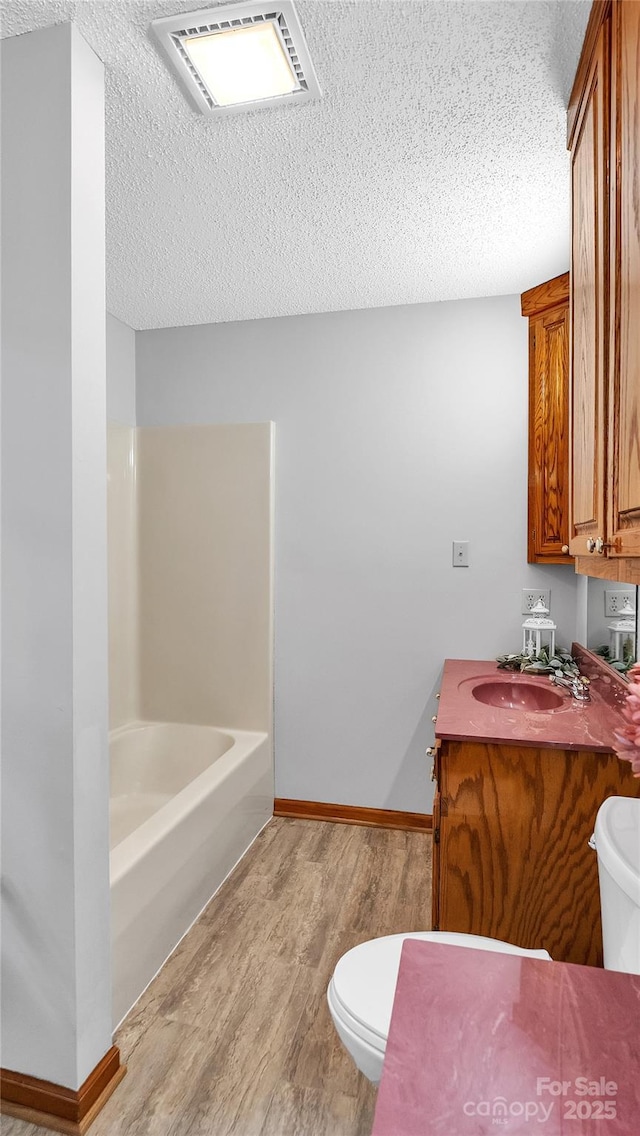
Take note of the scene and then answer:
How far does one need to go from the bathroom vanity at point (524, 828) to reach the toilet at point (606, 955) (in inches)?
15.2

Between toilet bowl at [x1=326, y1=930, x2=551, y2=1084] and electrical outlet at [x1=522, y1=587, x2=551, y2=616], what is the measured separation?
1.56m

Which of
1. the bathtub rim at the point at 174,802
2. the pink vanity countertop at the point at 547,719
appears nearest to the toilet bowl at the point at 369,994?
the pink vanity countertop at the point at 547,719

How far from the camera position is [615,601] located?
2053 mm

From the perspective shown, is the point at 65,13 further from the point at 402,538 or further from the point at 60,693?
the point at 402,538

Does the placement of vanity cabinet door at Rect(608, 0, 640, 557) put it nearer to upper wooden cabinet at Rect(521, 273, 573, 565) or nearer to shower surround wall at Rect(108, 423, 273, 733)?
upper wooden cabinet at Rect(521, 273, 573, 565)

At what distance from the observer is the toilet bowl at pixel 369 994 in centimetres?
112

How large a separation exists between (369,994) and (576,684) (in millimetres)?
1304

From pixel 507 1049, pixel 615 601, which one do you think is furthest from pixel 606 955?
pixel 615 601

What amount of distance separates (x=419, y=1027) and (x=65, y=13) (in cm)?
187

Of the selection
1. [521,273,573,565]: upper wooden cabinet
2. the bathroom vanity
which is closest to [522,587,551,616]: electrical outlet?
[521,273,573,565]: upper wooden cabinet

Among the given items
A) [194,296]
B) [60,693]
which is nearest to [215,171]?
[194,296]

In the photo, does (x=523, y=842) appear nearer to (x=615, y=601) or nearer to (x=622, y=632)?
(x=622, y=632)

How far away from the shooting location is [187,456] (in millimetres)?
3053

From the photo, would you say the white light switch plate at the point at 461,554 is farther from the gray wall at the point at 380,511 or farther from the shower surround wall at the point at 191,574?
the shower surround wall at the point at 191,574
